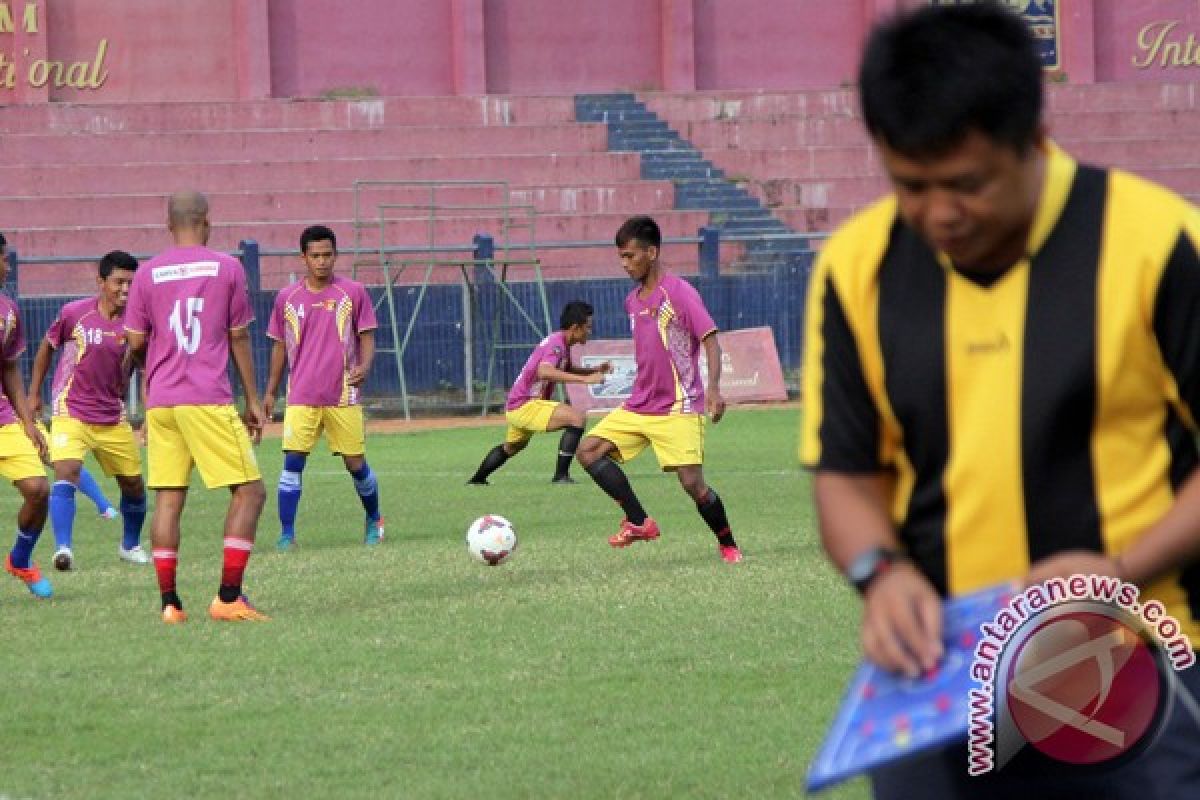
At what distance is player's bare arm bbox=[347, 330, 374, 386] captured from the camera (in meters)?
15.5

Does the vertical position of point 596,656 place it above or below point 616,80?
below

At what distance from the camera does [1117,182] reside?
3369 mm

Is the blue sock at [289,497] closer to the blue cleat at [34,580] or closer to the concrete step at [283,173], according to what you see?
the blue cleat at [34,580]

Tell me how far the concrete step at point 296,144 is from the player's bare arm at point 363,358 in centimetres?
2052

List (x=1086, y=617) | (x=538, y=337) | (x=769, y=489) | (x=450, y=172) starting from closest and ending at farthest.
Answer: (x=1086, y=617) → (x=769, y=489) → (x=538, y=337) → (x=450, y=172)

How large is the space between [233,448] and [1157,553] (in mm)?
8270

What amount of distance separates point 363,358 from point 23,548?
3508 millimetres

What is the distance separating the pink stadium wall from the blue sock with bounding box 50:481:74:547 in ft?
81.7

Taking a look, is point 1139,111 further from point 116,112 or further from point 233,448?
point 233,448

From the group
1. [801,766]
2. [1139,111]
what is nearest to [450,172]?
[1139,111]

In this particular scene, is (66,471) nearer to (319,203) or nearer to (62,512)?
(62,512)

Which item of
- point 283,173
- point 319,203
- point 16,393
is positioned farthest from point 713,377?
point 283,173

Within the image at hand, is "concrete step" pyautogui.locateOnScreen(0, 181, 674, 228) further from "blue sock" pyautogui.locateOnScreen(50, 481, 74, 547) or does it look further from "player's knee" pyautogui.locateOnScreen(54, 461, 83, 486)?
"blue sock" pyautogui.locateOnScreen(50, 481, 74, 547)

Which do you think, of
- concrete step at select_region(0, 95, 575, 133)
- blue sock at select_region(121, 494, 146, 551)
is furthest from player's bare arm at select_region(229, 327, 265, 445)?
concrete step at select_region(0, 95, 575, 133)
